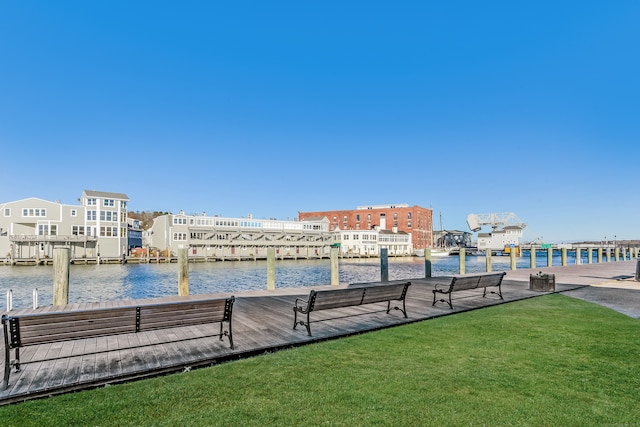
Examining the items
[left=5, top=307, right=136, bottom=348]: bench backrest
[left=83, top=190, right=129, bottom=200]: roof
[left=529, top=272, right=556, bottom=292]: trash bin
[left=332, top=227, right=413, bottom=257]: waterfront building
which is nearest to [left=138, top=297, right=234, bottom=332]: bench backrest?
[left=5, top=307, right=136, bottom=348]: bench backrest

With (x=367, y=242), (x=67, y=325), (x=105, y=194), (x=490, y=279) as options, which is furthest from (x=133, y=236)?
A: (x=67, y=325)

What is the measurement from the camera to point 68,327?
16.5 feet

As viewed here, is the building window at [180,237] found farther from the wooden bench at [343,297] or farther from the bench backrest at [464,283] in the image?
the wooden bench at [343,297]

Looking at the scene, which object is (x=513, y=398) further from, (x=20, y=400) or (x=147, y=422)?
(x=20, y=400)

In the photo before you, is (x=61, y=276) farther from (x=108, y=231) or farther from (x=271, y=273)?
(x=108, y=231)

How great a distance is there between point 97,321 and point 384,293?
19.5 ft

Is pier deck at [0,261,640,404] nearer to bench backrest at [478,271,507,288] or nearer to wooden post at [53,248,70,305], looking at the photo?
wooden post at [53,248,70,305]

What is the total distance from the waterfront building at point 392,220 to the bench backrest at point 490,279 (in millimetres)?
98781

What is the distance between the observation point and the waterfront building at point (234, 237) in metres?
71.1

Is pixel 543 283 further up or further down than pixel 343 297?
further down

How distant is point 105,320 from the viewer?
5.40 m

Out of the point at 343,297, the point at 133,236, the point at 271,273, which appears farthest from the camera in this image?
the point at 133,236

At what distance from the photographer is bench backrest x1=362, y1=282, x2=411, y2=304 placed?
8.48 metres

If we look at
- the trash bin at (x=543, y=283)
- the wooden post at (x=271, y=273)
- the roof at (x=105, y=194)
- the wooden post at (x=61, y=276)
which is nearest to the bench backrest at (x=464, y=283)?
the trash bin at (x=543, y=283)
